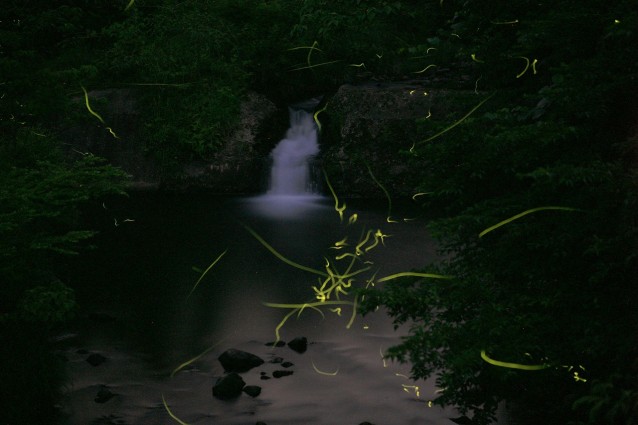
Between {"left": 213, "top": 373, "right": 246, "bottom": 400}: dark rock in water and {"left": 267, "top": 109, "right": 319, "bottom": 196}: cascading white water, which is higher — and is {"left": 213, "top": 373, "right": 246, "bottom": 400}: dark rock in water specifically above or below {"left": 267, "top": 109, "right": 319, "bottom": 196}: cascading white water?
below

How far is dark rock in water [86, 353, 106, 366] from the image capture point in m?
7.75

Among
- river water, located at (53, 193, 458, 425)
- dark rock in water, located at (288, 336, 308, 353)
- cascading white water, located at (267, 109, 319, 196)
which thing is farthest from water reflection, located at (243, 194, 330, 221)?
dark rock in water, located at (288, 336, 308, 353)

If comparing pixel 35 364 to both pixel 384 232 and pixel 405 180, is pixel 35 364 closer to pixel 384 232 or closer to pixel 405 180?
pixel 384 232

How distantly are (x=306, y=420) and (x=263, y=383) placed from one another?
2.57 feet

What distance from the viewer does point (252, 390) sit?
22.8 feet

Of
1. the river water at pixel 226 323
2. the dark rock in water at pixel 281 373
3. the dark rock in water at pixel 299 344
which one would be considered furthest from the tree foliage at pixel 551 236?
the dark rock in water at pixel 299 344

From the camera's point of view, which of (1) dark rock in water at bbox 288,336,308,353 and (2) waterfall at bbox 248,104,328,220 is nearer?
(1) dark rock in water at bbox 288,336,308,353

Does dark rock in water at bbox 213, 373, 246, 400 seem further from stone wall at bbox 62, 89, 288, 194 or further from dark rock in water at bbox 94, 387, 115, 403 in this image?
stone wall at bbox 62, 89, 288, 194

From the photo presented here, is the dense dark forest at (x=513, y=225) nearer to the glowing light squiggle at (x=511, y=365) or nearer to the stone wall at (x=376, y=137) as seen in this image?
the glowing light squiggle at (x=511, y=365)

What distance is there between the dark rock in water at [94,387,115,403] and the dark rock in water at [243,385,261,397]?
4.07 ft

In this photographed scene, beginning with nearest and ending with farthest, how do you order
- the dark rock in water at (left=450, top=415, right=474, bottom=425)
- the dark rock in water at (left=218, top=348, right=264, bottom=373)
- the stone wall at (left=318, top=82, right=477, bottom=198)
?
1. the dark rock in water at (left=450, top=415, right=474, bottom=425)
2. the dark rock in water at (left=218, top=348, right=264, bottom=373)
3. the stone wall at (left=318, top=82, right=477, bottom=198)

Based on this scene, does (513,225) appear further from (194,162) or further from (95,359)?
(194,162)

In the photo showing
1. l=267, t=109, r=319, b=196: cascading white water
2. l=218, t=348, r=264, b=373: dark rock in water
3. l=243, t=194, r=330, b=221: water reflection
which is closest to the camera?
l=218, t=348, r=264, b=373: dark rock in water

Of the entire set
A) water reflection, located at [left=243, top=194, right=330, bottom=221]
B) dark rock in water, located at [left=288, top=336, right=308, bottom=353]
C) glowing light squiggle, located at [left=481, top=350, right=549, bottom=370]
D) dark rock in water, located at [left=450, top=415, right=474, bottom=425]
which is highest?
glowing light squiggle, located at [left=481, top=350, right=549, bottom=370]
